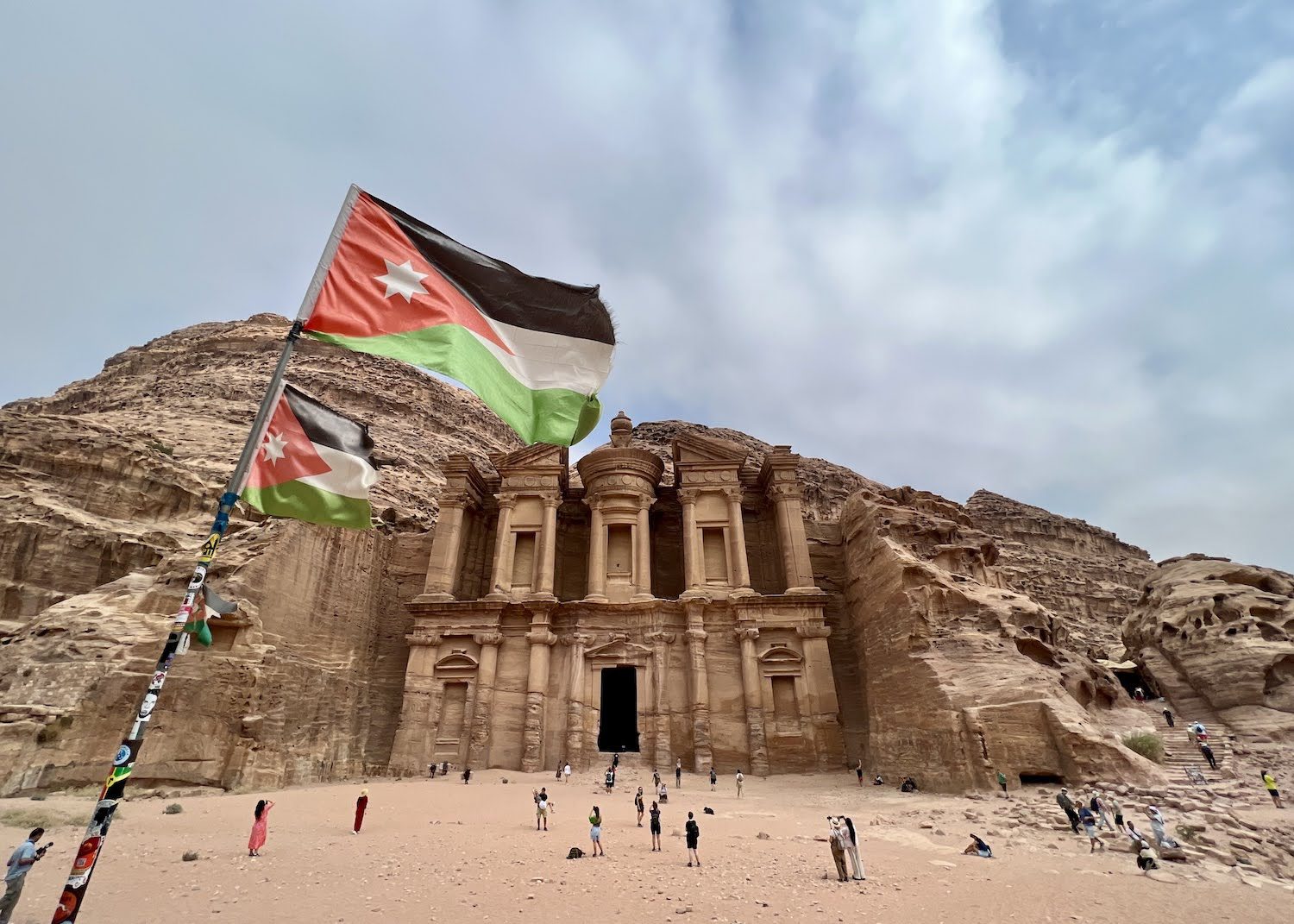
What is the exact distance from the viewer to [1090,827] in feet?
41.8

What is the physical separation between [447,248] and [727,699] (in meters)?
22.9

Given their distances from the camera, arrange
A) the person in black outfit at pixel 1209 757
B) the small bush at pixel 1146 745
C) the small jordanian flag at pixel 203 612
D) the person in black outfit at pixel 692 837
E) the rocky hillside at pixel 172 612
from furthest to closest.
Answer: the small bush at pixel 1146 745 < the person in black outfit at pixel 1209 757 < the rocky hillside at pixel 172 612 < the person in black outfit at pixel 692 837 < the small jordanian flag at pixel 203 612

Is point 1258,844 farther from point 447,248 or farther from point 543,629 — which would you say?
point 543,629

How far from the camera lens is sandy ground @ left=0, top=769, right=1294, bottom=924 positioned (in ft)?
29.1

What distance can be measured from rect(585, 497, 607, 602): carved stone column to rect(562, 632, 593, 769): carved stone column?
1.99 metres

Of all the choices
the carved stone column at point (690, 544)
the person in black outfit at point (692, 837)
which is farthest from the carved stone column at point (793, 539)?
the person in black outfit at point (692, 837)

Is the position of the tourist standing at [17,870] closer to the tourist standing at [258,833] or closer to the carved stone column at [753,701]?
the tourist standing at [258,833]

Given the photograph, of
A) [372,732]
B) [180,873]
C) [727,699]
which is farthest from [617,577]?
[180,873]

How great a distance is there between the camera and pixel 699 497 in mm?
31859

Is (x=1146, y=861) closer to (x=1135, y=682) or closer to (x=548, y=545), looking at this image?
(x=548, y=545)

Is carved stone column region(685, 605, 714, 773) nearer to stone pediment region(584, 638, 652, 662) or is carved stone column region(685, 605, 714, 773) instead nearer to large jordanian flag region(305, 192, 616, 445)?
stone pediment region(584, 638, 652, 662)

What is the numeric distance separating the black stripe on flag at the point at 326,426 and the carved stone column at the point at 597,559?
20.5m

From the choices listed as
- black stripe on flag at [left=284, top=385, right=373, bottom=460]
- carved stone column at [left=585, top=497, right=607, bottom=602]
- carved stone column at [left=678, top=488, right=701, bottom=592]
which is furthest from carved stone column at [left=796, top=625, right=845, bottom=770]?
black stripe on flag at [left=284, top=385, right=373, bottom=460]

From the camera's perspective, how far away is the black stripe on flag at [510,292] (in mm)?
Answer: 7941
